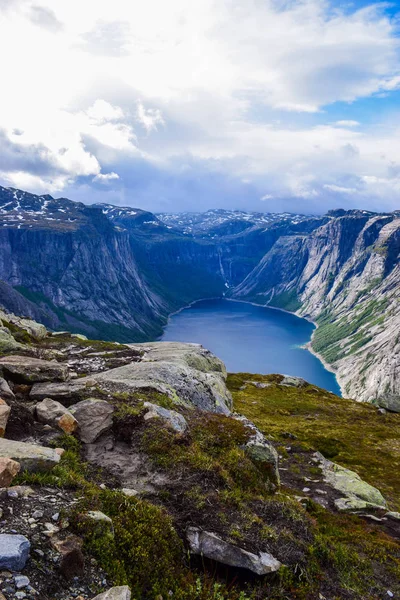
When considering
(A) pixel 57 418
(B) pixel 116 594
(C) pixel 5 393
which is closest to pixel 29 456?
(A) pixel 57 418

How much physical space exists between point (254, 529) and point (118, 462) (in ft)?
17.8

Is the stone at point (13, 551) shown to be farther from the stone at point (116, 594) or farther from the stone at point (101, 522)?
the stone at point (101, 522)

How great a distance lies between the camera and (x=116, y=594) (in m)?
7.42

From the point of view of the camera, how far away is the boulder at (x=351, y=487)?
77.6ft

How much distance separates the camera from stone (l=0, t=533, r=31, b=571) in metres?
7.07

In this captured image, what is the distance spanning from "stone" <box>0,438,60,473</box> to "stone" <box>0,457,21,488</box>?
47 cm

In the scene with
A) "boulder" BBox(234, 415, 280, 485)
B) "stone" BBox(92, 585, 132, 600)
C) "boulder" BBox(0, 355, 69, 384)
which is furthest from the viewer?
"boulder" BBox(0, 355, 69, 384)

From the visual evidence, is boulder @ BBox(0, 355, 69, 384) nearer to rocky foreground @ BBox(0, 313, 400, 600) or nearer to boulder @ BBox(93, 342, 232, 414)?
rocky foreground @ BBox(0, 313, 400, 600)

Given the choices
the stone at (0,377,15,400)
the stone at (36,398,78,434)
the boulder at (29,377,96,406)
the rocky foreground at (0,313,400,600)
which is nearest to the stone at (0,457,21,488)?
the rocky foreground at (0,313,400,600)

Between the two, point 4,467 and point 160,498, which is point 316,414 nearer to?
point 160,498

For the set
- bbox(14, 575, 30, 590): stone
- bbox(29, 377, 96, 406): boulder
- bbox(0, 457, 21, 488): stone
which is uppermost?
bbox(0, 457, 21, 488): stone

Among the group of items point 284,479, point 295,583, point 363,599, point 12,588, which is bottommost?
point 284,479

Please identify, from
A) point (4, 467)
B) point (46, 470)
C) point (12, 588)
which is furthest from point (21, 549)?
point (46, 470)

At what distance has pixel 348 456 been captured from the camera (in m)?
40.0
